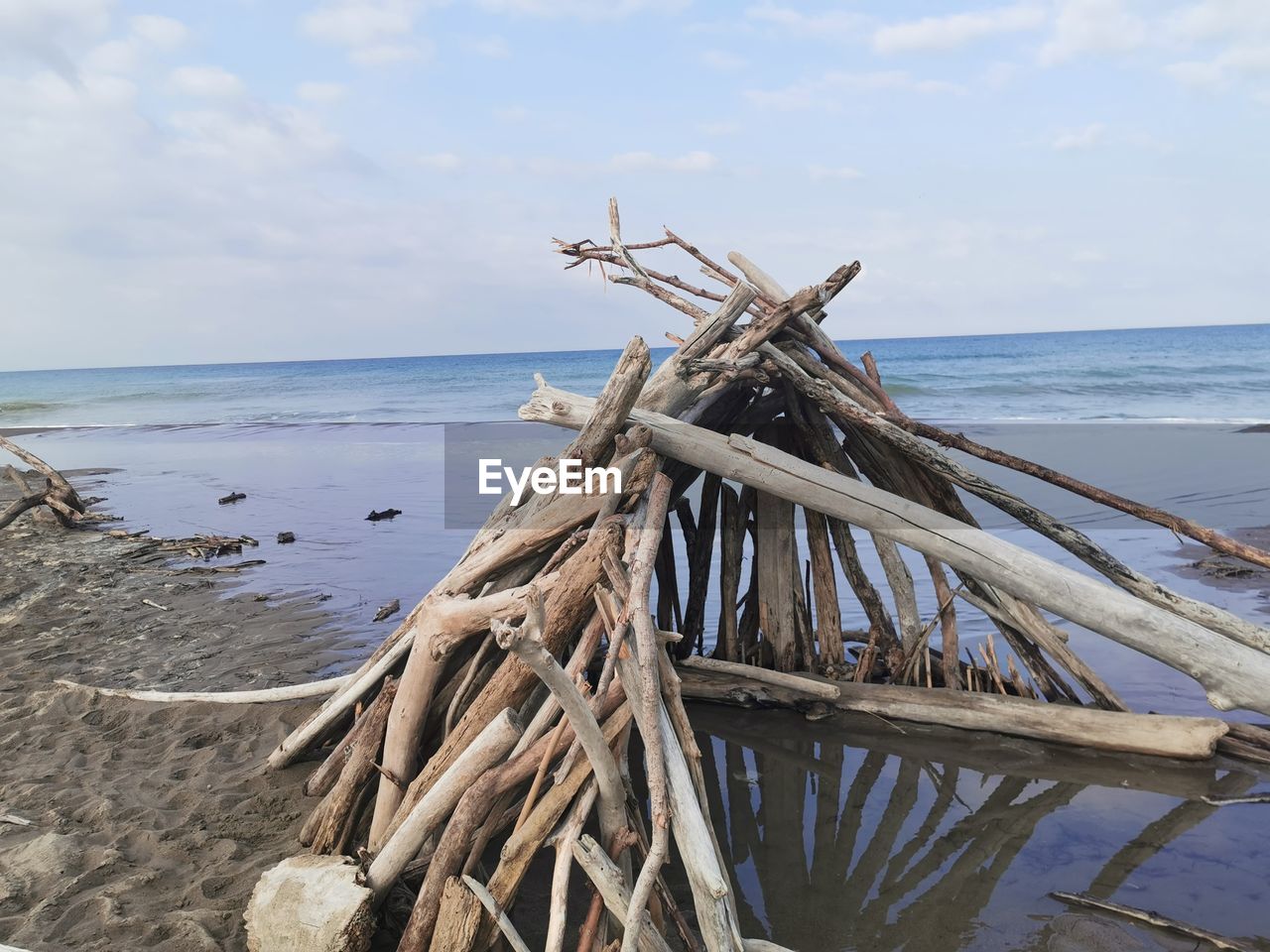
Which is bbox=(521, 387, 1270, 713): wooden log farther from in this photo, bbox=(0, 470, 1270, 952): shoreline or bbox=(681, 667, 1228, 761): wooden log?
bbox=(681, 667, 1228, 761): wooden log

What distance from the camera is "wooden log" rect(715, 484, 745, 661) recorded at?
519 cm

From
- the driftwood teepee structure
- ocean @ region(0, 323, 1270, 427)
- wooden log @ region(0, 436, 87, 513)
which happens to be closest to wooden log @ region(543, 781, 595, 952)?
the driftwood teepee structure

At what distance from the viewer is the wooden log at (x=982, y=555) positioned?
3244mm

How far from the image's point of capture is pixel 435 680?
11.0 feet

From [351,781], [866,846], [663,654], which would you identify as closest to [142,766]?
[351,781]

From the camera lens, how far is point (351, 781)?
3402mm

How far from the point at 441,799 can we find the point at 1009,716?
3036mm

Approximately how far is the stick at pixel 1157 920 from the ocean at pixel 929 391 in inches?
822

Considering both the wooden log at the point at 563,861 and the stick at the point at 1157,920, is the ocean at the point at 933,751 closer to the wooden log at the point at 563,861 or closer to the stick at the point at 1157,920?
the stick at the point at 1157,920

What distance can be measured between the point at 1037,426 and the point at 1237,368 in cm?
1791

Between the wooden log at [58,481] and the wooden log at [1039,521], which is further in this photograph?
the wooden log at [58,481]

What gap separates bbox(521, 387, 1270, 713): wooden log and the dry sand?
222cm

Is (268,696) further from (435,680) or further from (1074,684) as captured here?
(1074,684)

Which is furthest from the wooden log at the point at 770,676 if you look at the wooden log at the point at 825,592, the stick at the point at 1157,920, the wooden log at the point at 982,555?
the stick at the point at 1157,920
